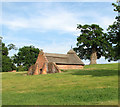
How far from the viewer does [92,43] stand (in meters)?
66.6

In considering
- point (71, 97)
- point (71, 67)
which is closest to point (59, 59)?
point (71, 67)

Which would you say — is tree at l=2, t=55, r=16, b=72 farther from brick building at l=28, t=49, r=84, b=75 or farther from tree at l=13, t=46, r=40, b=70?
brick building at l=28, t=49, r=84, b=75

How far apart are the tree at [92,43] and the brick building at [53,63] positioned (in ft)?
53.3

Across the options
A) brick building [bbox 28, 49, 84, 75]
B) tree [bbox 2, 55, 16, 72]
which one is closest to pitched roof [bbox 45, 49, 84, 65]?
brick building [bbox 28, 49, 84, 75]

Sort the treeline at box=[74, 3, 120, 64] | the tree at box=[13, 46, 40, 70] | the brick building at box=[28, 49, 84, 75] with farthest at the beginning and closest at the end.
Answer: the tree at box=[13, 46, 40, 70]
the treeline at box=[74, 3, 120, 64]
the brick building at box=[28, 49, 84, 75]

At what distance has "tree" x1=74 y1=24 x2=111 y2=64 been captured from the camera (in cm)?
6656

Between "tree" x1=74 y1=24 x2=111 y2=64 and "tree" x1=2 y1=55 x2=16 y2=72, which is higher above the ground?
"tree" x1=74 y1=24 x2=111 y2=64

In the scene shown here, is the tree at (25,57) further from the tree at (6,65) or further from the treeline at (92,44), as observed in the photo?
the treeline at (92,44)

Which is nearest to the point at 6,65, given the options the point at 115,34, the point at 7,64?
the point at 7,64

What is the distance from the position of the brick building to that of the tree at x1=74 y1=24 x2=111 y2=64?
1625cm

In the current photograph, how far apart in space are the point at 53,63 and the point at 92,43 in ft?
94.9

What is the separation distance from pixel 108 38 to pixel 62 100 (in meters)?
16.4

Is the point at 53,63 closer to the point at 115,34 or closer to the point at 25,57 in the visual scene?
the point at 115,34

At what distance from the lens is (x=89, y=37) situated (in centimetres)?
6894
